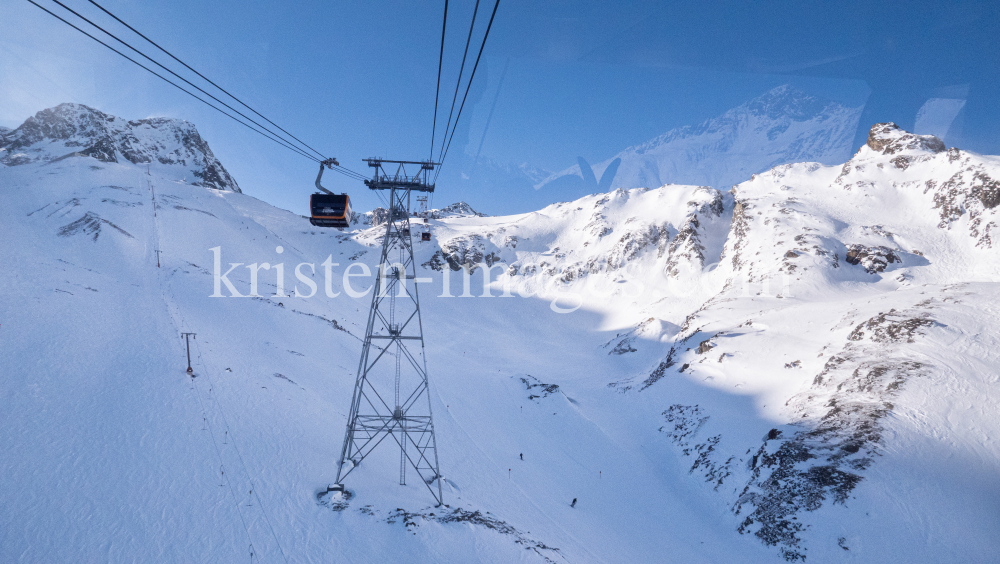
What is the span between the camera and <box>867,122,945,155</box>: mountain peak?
77.0m

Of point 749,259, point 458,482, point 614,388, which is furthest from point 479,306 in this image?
point 458,482

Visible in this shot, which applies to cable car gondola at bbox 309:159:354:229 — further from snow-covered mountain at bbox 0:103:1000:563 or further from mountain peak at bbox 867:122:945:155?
mountain peak at bbox 867:122:945:155

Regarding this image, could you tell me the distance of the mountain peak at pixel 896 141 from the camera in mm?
77000

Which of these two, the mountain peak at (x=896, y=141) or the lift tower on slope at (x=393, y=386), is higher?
the mountain peak at (x=896, y=141)

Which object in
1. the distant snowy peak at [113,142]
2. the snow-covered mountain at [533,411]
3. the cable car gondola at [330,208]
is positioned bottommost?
the snow-covered mountain at [533,411]

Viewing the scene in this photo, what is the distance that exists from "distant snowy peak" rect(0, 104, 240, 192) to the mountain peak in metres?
200

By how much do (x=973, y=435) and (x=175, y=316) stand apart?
53939 millimetres

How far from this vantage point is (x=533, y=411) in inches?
1464

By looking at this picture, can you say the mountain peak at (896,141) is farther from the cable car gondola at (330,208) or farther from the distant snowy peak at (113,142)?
the distant snowy peak at (113,142)

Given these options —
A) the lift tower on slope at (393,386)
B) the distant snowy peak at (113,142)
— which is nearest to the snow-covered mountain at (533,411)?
the lift tower on slope at (393,386)

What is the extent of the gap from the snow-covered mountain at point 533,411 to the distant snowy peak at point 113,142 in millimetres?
86491

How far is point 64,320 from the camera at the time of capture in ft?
85.9

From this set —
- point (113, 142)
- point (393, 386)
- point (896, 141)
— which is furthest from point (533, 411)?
point (113, 142)

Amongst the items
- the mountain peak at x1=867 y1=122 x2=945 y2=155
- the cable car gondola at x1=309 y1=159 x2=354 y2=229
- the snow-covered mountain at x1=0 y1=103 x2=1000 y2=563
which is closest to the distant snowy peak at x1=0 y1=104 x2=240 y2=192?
the snow-covered mountain at x1=0 y1=103 x2=1000 y2=563
